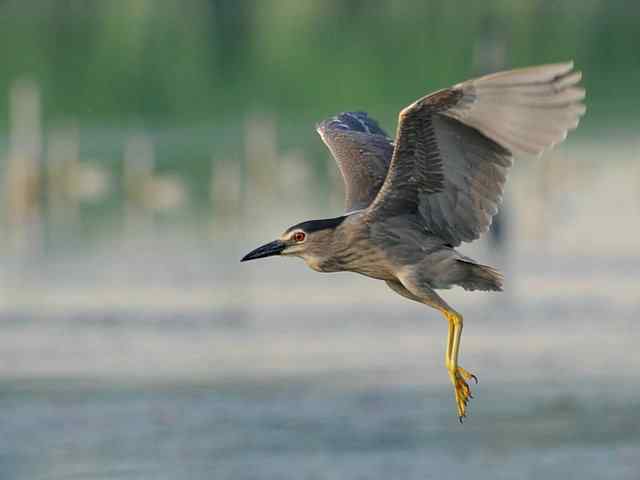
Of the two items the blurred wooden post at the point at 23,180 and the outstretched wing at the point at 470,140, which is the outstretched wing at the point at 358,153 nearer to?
the outstretched wing at the point at 470,140

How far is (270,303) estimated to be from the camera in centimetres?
2683

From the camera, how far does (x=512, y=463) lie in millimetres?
19531

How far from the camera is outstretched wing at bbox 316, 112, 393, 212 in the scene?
12375mm

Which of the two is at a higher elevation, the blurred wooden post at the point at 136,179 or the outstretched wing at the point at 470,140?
the outstretched wing at the point at 470,140

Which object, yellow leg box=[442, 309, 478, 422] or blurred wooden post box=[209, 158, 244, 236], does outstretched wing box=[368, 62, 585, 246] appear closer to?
yellow leg box=[442, 309, 478, 422]

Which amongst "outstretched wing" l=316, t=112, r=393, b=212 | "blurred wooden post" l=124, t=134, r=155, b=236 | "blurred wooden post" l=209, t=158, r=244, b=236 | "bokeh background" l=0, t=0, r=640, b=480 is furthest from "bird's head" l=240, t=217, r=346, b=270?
"blurred wooden post" l=124, t=134, r=155, b=236

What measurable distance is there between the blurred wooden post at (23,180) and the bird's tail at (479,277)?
21266 mm

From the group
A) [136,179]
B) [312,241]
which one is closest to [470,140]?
[312,241]

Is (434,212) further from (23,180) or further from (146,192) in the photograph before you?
(23,180)

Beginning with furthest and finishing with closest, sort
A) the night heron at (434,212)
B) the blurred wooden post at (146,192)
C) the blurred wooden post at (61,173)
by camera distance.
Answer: the blurred wooden post at (61,173), the blurred wooden post at (146,192), the night heron at (434,212)

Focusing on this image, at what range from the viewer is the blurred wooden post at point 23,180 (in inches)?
1339

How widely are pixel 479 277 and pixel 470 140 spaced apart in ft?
2.75

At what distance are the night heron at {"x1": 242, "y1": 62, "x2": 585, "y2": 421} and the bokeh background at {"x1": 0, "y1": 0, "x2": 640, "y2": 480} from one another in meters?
7.31

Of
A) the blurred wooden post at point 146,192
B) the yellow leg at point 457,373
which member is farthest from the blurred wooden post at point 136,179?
the yellow leg at point 457,373
